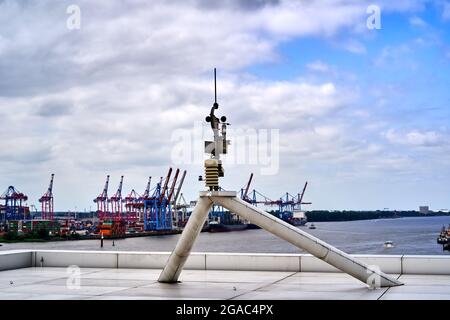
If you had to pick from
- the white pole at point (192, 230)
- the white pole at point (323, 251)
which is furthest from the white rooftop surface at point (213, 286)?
the white pole at point (192, 230)

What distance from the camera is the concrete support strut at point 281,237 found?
1578 cm

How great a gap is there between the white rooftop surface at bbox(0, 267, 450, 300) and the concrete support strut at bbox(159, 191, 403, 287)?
37 centimetres

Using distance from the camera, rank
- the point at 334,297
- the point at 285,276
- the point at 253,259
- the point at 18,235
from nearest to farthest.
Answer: the point at 334,297, the point at 285,276, the point at 253,259, the point at 18,235

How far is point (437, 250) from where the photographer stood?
3853 inches

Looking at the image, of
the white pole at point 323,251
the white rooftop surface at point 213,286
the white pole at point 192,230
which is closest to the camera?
the white rooftop surface at point 213,286

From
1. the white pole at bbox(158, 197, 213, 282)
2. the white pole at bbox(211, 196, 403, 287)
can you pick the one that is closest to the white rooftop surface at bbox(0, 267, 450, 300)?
the white pole at bbox(211, 196, 403, 287)

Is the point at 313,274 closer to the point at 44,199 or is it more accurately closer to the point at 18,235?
the point at 18,235

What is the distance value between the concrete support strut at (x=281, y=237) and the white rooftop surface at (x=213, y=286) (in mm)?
366

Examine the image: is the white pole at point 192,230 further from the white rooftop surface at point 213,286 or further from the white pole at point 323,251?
the white rooftop surface at point 213,286

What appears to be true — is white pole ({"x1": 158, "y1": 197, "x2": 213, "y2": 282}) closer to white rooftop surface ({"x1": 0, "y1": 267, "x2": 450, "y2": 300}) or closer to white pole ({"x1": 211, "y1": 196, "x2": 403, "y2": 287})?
white pole ({"x1": 211, "y1": 196, "x2": 403, "y2": 287})

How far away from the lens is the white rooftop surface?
14672mm
